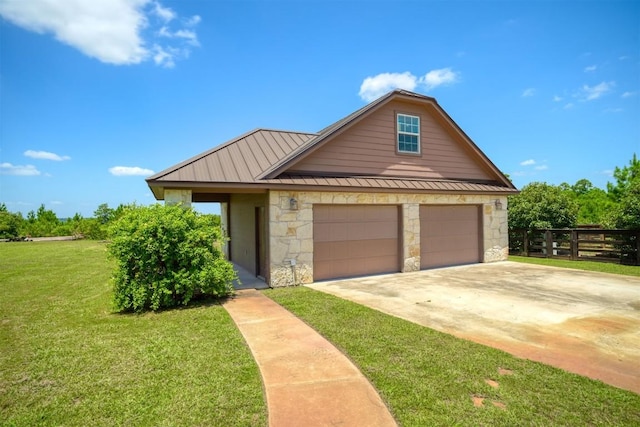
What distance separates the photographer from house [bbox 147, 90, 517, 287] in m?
8.97

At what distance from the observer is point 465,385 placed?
3.49 m

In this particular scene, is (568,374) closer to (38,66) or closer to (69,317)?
(69,317)

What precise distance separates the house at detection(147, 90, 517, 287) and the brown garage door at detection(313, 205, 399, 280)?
0.03m

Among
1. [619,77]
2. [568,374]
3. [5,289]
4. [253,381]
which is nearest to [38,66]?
[5,289]

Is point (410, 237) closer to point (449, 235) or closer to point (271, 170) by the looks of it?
point (449, 235)

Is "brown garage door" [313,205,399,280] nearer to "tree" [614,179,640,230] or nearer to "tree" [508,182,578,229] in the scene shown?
"tree" [508,182,578,229]

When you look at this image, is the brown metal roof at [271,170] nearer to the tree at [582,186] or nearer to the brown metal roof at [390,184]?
the brown metal roof at [390,184]

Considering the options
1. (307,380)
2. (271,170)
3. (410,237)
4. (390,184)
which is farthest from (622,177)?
(307,380)

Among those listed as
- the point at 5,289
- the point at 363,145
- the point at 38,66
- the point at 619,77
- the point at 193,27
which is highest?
the point at 619,77

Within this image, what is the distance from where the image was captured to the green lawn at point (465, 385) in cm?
294

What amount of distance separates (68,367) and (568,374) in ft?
20.2

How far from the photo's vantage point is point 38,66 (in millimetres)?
11922

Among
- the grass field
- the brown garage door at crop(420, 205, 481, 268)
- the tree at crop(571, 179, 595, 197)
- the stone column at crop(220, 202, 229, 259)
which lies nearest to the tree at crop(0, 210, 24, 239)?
the stone column at crop(220, 202, 229, 259)

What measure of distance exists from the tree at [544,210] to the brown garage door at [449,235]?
4812 mm
